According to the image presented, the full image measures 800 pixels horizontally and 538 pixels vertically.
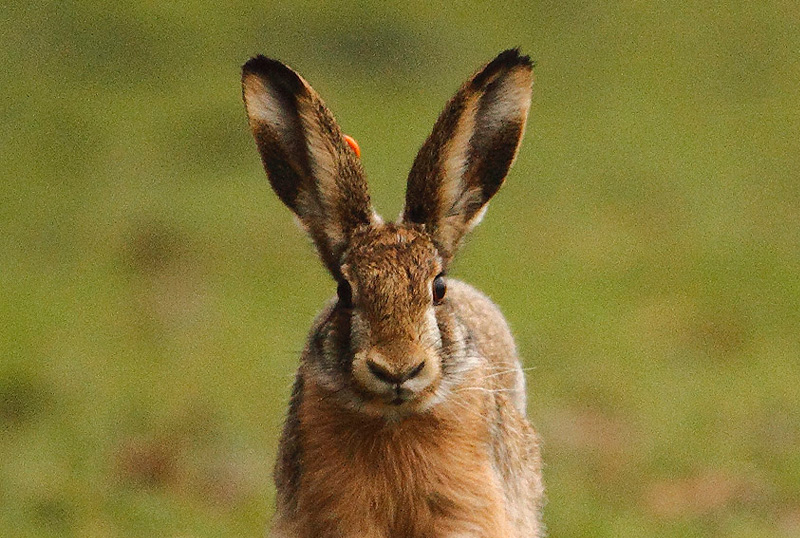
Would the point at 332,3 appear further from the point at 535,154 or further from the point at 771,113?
the point at 771,113

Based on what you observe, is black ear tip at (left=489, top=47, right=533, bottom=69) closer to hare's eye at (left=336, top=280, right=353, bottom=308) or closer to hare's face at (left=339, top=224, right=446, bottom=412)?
hare's face at (left=339, top=224, right=446, bottom=412)

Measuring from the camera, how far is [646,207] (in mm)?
12023

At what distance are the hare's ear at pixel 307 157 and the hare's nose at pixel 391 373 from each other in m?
0.50

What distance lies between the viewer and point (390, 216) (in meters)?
10.4

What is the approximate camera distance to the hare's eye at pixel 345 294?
4.80 meters

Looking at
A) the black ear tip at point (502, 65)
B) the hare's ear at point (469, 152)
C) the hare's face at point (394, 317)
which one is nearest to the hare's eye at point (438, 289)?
the hare's face at point (394, 317)

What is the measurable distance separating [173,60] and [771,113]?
5.01 meters

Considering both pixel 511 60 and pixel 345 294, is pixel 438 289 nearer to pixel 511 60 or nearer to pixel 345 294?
pixel 345 294

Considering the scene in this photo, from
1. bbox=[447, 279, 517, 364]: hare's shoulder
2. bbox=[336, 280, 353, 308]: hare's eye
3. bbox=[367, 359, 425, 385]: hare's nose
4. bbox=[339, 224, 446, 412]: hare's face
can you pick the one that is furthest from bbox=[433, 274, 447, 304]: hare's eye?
bbox=[447, 279, 517, 364]: hare's shoulder

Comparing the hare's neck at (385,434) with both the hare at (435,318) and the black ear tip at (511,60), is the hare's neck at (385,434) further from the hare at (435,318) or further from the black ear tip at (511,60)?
the black ear tip at (511,60)

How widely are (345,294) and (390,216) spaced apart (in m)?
5.62

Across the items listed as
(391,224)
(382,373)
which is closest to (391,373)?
(382,373)

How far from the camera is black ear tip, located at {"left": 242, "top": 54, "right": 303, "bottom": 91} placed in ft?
16.7

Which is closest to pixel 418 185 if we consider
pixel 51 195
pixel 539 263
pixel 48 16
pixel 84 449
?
pixel 84 449
